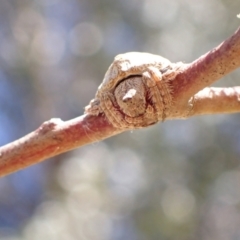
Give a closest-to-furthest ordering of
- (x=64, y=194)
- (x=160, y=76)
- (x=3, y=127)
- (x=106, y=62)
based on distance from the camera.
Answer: (x=160, y=76), (x=64, y=194), (x=106, y=62), (x=3, y=127)

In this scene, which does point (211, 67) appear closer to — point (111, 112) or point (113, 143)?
point (111, 112)

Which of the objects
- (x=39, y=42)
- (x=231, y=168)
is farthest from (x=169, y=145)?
(x=39, y=42)

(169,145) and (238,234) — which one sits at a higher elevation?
(169,145)

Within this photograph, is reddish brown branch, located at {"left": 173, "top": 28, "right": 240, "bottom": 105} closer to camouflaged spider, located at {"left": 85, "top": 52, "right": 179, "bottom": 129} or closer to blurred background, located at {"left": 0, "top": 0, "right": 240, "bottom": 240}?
camouflaged spider, located at {"left": 85, "top": 52, "right": 179, "bottom": 129}

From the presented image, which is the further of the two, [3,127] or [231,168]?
[3,127]

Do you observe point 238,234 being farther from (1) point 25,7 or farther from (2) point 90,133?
(2) point 90,133

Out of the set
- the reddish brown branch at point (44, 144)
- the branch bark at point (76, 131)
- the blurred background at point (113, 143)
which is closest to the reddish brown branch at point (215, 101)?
the branch bark at point (76, 131)

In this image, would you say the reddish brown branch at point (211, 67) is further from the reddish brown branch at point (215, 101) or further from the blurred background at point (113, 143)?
the blurred background at point (113, 143)

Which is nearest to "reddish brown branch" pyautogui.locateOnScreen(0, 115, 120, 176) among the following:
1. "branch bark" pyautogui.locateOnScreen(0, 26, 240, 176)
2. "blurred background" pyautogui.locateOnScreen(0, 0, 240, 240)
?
"branch bark" pyautogui.locateOnScreen(0, 26, 240, 176)
